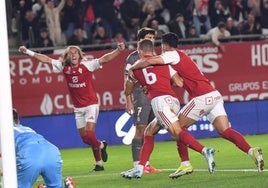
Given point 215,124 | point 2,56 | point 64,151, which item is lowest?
point 64,151

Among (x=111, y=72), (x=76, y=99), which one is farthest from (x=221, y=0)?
(x=76, y=99)

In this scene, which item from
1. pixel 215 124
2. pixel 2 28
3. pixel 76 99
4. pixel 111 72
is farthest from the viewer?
pixel 111 72

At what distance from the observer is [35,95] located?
80.6 ft

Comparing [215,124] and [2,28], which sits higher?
[2,28]

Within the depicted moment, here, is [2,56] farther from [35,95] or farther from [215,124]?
[35,95]

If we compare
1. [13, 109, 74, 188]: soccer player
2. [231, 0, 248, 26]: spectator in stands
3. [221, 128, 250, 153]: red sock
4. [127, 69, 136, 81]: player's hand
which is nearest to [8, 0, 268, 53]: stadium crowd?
[231, 0, 248, 26]: spectator in stands

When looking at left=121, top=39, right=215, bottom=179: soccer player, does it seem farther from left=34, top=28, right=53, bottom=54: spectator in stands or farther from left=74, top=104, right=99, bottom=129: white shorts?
left=34, top=28, right=53, bottom=54: spectator in stands

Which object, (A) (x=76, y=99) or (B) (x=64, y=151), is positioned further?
(B) (x=64, y=151)

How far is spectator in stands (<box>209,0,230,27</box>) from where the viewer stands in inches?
1048

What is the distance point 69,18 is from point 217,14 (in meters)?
3.72

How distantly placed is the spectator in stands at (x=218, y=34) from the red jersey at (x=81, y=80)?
7487 millimetres

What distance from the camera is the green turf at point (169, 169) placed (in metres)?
14.8

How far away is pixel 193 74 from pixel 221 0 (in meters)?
11.6

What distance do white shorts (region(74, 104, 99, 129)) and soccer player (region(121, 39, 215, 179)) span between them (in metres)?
2.30
